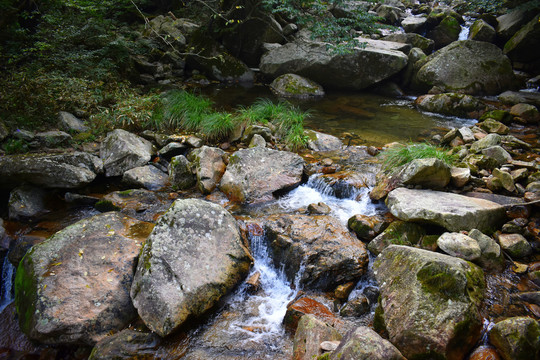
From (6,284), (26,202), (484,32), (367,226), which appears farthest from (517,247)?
(484,32)

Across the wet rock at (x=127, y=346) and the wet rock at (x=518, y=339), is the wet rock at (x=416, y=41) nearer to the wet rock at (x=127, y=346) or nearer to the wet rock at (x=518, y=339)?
the wet rock at (x=518, y=339)

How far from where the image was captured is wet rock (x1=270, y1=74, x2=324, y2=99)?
1035 cm

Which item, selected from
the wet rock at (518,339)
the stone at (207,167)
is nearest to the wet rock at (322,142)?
the stone at (207,167)

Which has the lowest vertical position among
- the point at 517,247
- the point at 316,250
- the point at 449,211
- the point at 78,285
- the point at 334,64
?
the point at 78,285

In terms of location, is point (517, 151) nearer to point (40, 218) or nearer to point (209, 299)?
point (209, 299)

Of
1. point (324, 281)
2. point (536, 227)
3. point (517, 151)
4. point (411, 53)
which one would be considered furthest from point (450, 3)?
point (324, 281)

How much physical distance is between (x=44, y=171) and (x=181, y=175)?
1997mm

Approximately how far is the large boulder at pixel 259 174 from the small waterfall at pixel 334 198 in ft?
0.71

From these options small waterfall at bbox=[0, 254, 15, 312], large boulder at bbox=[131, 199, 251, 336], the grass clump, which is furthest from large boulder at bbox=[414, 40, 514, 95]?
small waterfall at bbox=[0, 254, 15, 312]

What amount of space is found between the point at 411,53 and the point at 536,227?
8.95 m

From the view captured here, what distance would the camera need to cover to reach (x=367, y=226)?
4.04 m

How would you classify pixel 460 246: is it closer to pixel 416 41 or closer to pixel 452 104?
pixel 452 104

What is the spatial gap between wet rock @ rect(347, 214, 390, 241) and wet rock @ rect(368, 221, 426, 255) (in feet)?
0.57

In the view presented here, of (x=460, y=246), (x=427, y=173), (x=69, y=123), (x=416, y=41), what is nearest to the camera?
(x=460, y=246)
